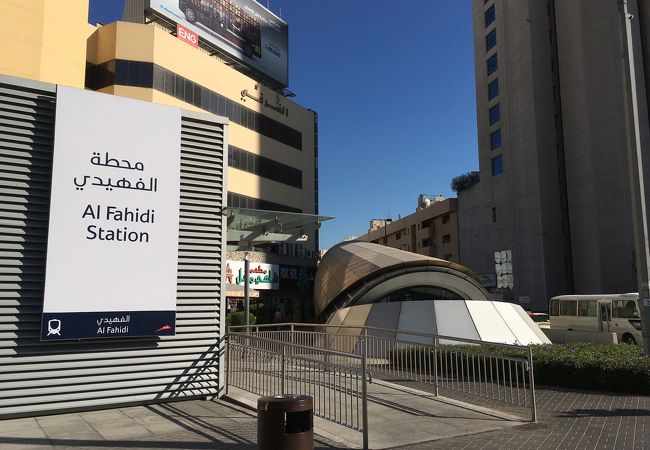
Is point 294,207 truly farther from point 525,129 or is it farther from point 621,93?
point 621,93

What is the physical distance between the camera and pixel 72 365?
867 centimetres

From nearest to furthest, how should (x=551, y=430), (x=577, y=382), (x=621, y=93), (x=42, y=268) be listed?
(x=551, y=430), (x=42, y=268), (x=577, y=382), (x=621, y=93)

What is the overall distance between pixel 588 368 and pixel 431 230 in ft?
226

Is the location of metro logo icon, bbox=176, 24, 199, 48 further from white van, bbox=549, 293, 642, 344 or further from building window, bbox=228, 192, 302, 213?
white van, bbox=549, 293, 642, 344

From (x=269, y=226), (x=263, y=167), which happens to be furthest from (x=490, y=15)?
(x=269, y=226)

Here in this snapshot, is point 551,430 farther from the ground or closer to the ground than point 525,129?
closer to the ground

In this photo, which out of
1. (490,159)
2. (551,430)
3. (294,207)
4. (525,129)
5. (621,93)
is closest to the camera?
(551,430)

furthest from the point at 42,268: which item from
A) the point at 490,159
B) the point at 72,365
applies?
the point at 490,159

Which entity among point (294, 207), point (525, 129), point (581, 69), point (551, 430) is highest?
point (581, 69)

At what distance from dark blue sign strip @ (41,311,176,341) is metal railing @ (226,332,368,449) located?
56.6 inches

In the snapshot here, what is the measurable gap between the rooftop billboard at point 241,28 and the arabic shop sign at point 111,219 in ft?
101

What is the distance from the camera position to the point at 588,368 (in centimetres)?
1175

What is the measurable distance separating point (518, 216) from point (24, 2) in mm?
47436

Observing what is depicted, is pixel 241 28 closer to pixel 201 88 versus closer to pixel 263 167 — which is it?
pixel 201 88
